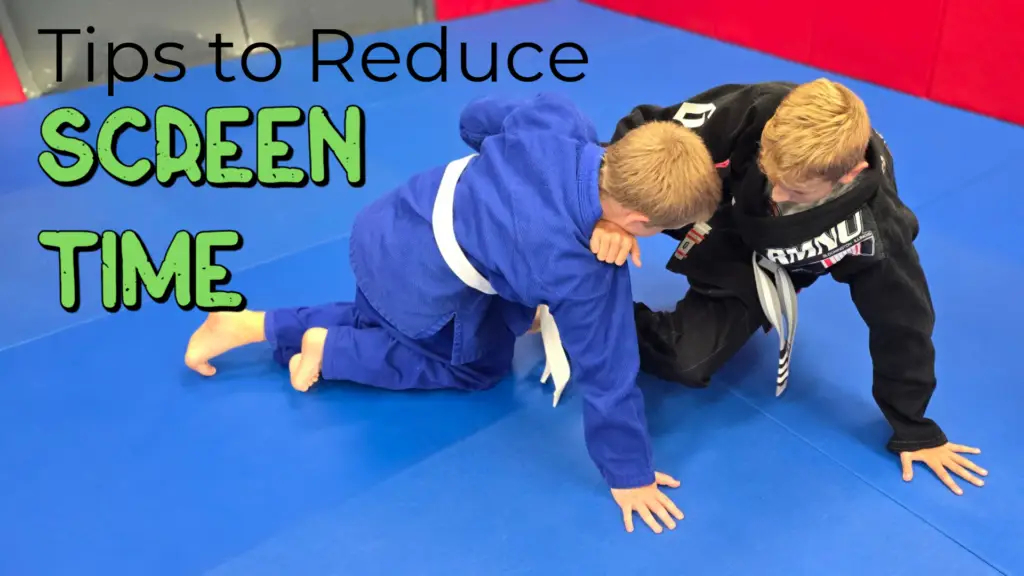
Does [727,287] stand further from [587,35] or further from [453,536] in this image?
[587,35]

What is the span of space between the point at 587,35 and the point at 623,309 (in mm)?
3144

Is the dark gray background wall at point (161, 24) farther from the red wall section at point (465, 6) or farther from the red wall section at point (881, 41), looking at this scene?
the red wall section at point (881, 41)

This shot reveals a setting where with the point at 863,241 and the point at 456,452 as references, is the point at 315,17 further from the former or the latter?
the point at 863,241

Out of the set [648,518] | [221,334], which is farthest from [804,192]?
[221,334]

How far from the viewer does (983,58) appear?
3055mm

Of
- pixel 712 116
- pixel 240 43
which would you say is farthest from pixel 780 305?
pixel 240 43

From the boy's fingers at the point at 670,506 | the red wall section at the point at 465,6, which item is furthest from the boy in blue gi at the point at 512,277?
the red wall section at the point at 465,6

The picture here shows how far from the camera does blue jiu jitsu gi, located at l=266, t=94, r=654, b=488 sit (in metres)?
1.44

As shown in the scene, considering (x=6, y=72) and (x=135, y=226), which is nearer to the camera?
(x=135, y=226)

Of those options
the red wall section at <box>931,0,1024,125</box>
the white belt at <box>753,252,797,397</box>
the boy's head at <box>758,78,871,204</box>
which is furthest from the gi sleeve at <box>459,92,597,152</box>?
the red wall section at <box>931,0,1024,125</box>

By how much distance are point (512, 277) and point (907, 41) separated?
2.71 m

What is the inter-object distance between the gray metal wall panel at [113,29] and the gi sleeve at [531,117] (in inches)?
114

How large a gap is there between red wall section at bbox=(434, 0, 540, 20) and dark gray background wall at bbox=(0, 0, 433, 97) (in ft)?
0.22

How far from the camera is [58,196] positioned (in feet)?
9.31
